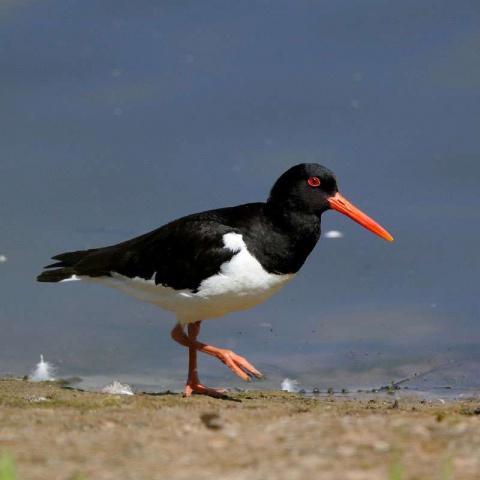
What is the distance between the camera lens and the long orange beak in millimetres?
8609

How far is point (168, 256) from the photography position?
8.52 meters

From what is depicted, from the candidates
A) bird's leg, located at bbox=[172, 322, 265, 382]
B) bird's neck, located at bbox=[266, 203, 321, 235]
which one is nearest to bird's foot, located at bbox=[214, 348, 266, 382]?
bird's leg, located at bbox=[172, 322, 265, 382]

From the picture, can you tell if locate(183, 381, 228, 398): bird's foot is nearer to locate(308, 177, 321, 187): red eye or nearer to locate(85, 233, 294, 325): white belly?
locate(85, 233, 294, 325): white belly

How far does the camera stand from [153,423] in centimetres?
530

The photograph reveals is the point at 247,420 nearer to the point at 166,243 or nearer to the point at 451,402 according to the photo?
the point at 166,243

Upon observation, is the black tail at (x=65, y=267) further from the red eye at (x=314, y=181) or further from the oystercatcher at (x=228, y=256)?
the red eye at (x=314, y=181)

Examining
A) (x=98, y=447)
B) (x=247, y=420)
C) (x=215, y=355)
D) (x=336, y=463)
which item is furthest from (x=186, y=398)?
(x=336, y=463)

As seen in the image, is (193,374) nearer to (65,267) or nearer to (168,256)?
(168,256)

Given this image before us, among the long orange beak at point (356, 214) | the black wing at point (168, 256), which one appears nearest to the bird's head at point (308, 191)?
the long orange beak at point (356, 214)

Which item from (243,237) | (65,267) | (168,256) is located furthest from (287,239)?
(65,267)

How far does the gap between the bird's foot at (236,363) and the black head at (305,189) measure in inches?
62.1

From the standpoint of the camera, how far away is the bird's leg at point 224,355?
27.4 feet

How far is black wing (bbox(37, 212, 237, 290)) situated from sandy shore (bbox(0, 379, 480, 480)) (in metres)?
2.42

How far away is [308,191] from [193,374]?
219 centimetres
